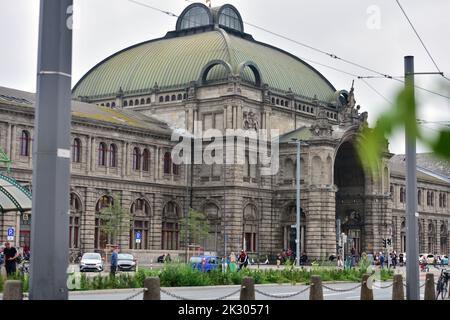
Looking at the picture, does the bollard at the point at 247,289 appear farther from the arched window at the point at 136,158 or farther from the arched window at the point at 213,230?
the arched window at the point at 213,230

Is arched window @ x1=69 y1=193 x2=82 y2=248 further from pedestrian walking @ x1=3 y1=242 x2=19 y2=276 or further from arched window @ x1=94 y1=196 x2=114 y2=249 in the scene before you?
pedestrian walking @ x1=3 y1=242 x2=19 y2=276

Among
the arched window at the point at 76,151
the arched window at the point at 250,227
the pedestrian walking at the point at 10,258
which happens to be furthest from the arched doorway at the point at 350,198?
the pedestrian walking at the point at 10,258

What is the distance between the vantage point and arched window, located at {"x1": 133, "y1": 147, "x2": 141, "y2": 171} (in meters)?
70.2

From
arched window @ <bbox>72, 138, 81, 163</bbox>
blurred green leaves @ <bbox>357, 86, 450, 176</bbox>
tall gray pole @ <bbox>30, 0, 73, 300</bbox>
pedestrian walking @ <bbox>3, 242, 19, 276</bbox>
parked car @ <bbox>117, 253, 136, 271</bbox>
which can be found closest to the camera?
blurred green leaves @ <bbox>357, 86, 450, 176</bbox>

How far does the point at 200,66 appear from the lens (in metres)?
77.3

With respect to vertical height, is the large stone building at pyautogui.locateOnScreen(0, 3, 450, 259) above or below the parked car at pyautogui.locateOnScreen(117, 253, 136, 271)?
above

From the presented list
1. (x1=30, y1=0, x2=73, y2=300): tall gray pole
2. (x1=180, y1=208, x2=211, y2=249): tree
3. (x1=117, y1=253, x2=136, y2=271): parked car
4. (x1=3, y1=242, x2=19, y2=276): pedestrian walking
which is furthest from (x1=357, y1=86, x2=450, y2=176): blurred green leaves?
(x1=180, y1=208, x2=211, y2=249): tree

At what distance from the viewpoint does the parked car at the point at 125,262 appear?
5359 centimetres

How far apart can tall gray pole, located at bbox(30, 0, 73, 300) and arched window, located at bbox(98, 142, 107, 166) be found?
5856 centimetres

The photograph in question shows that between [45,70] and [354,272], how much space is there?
38.3 metres

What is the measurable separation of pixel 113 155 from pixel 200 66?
14231mm

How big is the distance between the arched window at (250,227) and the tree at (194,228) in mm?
3685

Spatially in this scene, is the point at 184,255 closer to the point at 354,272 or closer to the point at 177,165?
the point at 177,165
